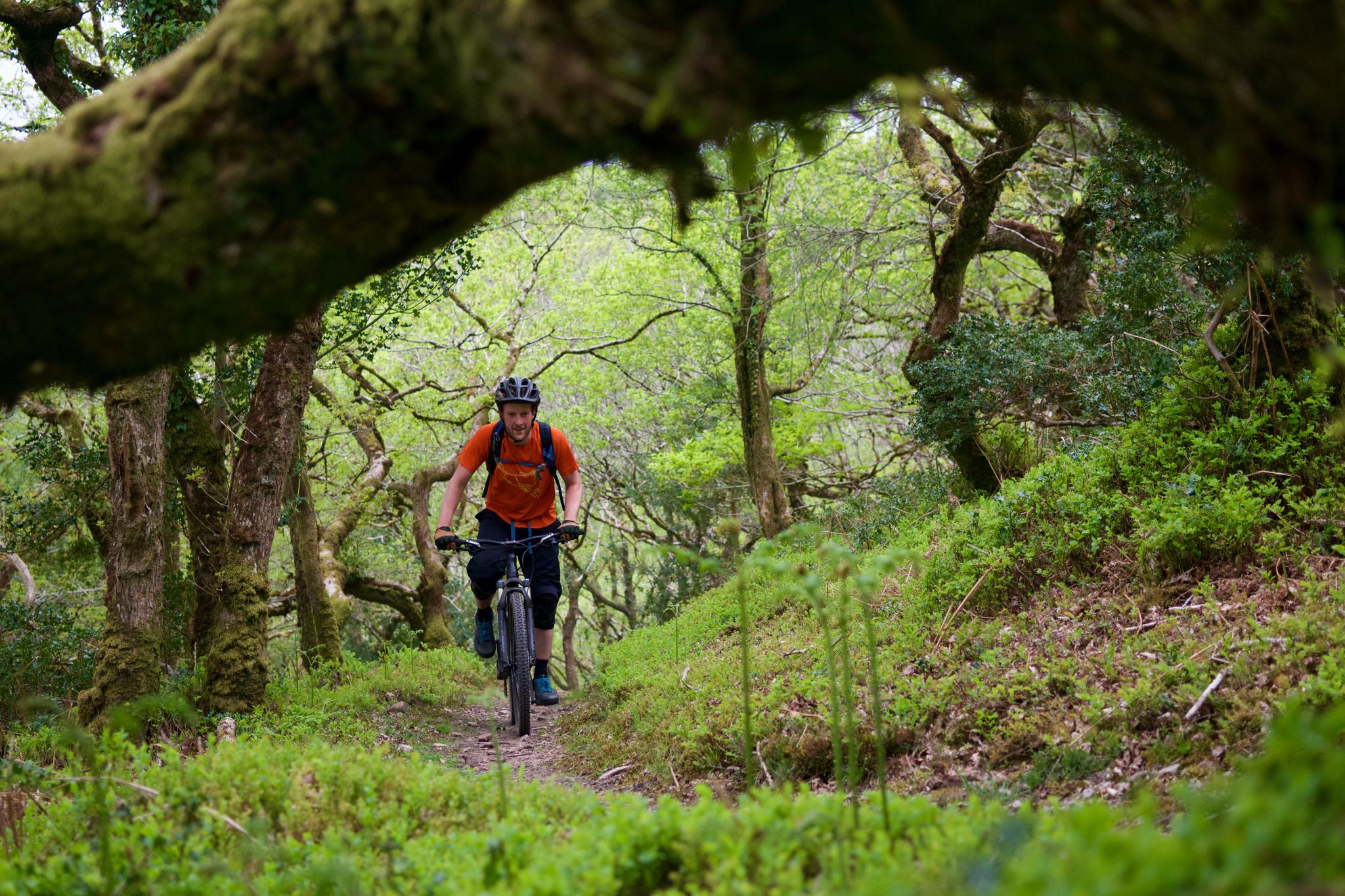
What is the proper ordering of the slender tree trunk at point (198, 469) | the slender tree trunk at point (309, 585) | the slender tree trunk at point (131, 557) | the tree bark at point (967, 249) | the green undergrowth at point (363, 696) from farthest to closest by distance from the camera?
1. the slender tree trunk at point (309, 585)
2. the tree bark at point (967, 249)
3. the slender tree trunk at point (198, 469)
4. the green undergrowth at point (363, 696)
5. the slender tree trunk at point (131, 557)

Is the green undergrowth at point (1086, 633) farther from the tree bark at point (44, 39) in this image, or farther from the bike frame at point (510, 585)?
the tree bark at point (44, 39)

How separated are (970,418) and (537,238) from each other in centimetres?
1122

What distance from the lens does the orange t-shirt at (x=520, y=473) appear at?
722cm

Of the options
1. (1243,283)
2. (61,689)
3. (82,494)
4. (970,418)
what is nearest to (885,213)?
(970,418)

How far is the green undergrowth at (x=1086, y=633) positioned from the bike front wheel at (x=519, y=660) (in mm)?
646

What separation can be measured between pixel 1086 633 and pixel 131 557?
264 inches

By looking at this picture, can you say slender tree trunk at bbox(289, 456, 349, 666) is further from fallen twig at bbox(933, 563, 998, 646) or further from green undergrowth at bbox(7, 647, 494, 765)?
fallen twig at bbox(933, 563, 998, 646)

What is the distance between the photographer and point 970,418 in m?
9.52

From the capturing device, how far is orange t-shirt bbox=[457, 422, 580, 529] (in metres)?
7.22

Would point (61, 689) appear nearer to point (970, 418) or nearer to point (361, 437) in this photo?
point (361, 437)

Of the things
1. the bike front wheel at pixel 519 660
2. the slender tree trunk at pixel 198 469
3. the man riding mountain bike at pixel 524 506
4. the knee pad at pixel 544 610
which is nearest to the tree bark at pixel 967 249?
the man riding mountain bike at pixel 524 506

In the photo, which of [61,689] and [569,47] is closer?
[569,47]

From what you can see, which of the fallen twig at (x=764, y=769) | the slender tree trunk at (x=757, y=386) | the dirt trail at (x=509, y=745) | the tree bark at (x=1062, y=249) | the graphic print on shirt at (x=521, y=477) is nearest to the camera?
the fallen twig at (x=764, y=769)

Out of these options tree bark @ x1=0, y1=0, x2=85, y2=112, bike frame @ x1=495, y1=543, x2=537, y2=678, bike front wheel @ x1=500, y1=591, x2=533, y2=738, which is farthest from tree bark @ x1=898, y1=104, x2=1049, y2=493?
tree bark @ x1=0, y1=0, x2=85, y2=112
